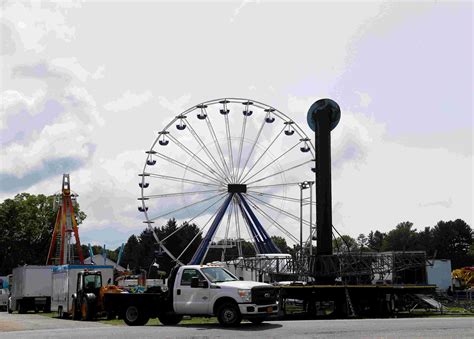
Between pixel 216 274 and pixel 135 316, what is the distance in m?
3.44

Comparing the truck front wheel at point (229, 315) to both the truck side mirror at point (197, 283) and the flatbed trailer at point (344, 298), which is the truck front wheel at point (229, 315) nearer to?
the truck side mirror at point (197, 283)

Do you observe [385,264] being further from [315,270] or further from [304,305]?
[304,305]

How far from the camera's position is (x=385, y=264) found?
120 feet

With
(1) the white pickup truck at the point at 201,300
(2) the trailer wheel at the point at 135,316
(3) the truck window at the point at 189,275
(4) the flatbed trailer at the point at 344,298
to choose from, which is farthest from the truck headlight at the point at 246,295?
(4) the flatbed trailer at the point at 344,298

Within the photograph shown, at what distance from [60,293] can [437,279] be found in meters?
29.7

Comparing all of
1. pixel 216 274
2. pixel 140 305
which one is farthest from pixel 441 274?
pixel 140 305

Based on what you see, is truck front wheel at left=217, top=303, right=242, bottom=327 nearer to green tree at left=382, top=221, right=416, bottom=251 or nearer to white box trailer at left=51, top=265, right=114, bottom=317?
white box trailer at left=51, top=265, right=114, bottom=317

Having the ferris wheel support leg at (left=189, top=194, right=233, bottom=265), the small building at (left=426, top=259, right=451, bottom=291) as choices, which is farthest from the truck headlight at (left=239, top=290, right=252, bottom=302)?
the small building at (left=426, top=259, right=451, bottom=291)

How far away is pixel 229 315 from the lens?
21.1 meters

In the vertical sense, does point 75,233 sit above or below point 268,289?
above

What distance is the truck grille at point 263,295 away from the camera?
21.2m

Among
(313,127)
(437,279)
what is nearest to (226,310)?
(313,127)

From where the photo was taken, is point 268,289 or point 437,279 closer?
point 268,289

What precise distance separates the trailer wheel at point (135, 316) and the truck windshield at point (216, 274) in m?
2.93
